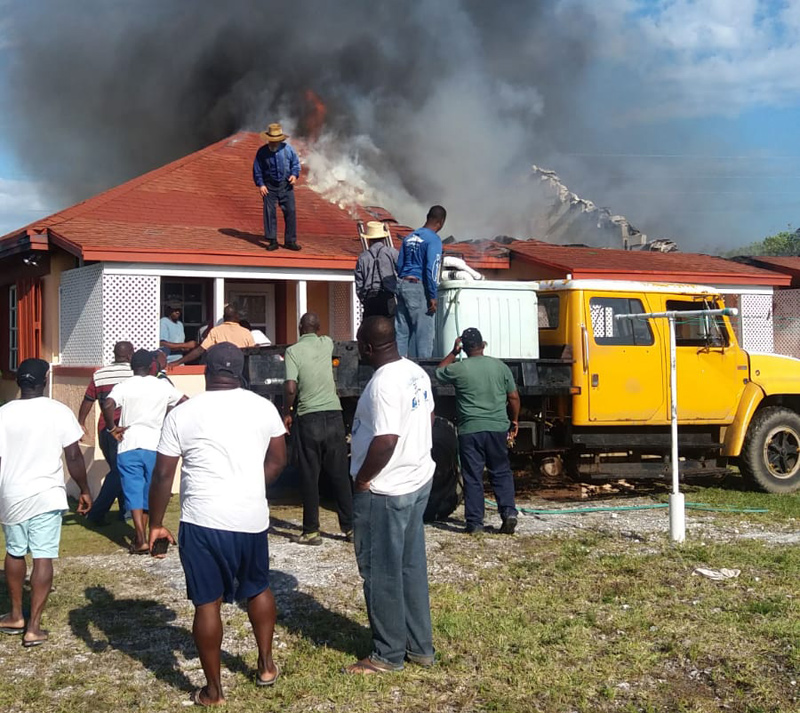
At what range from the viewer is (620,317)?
881 cm

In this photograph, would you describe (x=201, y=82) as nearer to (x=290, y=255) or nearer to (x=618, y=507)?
(x=290, y=255)

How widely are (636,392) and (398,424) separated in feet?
17.0

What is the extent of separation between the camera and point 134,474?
7.41 metres

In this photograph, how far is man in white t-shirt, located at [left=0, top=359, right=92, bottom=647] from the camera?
5.12m

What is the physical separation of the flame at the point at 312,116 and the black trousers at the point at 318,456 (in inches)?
413

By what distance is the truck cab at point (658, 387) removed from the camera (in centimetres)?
891

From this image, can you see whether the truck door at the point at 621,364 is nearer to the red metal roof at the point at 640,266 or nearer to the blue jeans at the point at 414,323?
the blue jeans at the point at 414,323

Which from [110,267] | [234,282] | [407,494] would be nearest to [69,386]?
[110,267]

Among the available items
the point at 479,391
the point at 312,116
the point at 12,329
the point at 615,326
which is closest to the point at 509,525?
the point at 479,391

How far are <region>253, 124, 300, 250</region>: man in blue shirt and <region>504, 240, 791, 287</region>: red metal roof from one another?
13.5 feet

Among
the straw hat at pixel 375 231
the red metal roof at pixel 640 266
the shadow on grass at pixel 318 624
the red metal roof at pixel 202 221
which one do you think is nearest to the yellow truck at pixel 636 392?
the straw hat at pixel 375 231

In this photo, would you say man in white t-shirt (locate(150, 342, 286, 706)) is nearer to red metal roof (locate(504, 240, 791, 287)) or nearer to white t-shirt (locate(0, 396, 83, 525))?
white t-shirt (locate(0, 396, 83, 525))

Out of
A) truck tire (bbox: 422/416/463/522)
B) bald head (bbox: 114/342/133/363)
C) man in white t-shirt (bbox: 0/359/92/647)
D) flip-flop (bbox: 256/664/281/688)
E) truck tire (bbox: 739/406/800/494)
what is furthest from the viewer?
truck tire (bbox: 739/406/800/494)

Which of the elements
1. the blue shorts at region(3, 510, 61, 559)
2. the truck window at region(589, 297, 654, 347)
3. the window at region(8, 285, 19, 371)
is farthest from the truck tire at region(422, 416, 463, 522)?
the window at region(8, 285, 19, 371)
